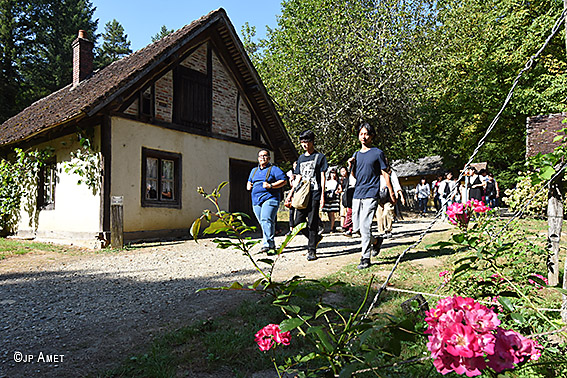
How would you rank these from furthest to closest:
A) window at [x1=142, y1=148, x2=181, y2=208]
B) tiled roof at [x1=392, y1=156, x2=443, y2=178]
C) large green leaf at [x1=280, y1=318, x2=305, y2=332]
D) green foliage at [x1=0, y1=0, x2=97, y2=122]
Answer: tiled roof at [x1=392, y1=156, x2=443, y2=178] → green foliage at [x1=0, y1=0, x2=97, y2=122] → window at [x1=142, y1=148, x2=181, y2=208] → large green leaf at [x1=280, y1=318, x2=305, y2=332]

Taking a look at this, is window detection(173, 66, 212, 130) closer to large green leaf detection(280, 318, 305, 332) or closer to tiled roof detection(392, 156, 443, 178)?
large green leaf detection(280, 318, 305, 332)

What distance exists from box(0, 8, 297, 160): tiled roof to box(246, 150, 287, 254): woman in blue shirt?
4203 mm

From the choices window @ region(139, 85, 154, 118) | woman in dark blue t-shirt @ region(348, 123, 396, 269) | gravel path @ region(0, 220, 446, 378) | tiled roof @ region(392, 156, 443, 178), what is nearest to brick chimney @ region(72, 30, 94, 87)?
window @ region(139, 85, 154, 118)

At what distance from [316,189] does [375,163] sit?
1169 millimetres

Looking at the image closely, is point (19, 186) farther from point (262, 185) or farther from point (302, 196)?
point (302, 196)

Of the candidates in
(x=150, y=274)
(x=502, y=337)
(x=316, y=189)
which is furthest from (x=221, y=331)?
(x=316, y=189)

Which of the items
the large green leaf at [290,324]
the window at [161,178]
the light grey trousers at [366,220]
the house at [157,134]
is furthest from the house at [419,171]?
the large green leaf at [290,324]

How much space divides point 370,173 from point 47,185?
9.91 m

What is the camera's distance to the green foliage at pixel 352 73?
56.3ft

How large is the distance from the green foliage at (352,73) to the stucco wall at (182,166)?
6.96m

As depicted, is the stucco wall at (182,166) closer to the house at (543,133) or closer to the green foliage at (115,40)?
the house at (543,133)

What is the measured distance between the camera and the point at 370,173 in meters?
5.14

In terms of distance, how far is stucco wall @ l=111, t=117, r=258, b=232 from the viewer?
29.6ft

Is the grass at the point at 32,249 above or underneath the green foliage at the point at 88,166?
underneath
